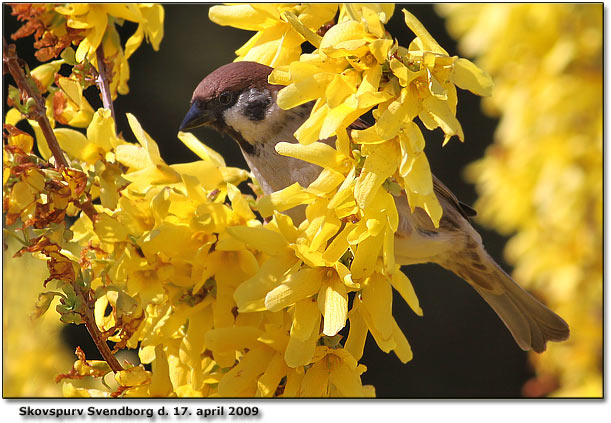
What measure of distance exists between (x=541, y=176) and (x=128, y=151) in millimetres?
2591

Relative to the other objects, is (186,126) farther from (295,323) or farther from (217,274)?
(295,323)

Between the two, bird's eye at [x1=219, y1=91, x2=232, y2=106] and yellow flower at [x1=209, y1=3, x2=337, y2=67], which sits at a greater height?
yellow flower at [x1=209, y1=3, x2=337, y2=67]

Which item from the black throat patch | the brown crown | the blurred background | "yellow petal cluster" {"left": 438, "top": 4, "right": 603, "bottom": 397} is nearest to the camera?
the brown crown

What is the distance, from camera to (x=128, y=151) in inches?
48.3

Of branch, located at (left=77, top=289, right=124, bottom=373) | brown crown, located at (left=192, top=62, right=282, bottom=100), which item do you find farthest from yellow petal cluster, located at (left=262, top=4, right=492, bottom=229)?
brown crown, located at (left=192, top=62, right=282, bottom=100)

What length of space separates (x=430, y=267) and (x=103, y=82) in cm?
453

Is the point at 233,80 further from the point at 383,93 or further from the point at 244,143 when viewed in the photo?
the point at 383,93

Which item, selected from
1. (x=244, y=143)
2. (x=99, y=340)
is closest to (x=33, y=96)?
(x=99, y=340)

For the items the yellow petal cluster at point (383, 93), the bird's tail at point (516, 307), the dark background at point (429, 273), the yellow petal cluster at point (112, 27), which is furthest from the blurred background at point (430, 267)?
the yellow petal cluster at point (383, 93)

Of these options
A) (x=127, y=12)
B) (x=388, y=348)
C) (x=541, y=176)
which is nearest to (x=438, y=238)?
(x=388, y=348)

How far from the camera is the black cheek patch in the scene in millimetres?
1683

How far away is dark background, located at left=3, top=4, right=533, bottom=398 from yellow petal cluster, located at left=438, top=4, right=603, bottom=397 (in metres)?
0.80

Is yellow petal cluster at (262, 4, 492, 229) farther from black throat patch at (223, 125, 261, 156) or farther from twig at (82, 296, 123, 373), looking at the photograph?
black throat patch at (223, 125, 261, 156)

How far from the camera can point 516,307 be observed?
2033 millimetres
